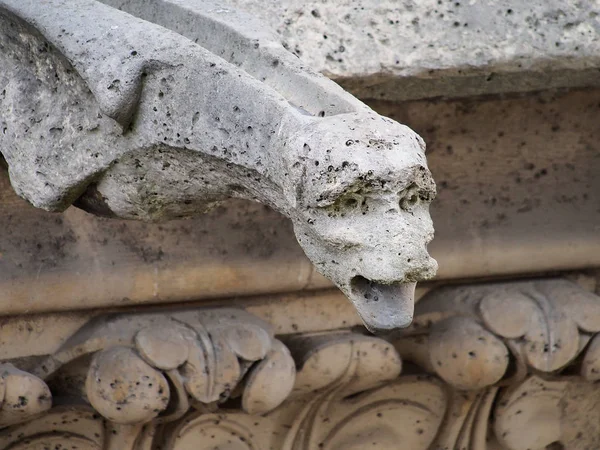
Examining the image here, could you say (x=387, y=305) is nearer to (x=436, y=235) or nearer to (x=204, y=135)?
(x=204, y=135)

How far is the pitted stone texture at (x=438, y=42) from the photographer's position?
1.15m

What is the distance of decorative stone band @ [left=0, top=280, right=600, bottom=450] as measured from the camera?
1.26 m

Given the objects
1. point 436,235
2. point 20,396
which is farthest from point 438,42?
point 20,396

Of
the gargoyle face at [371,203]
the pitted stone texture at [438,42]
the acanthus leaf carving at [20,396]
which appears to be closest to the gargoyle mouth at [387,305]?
the gargoyle face at [371,203]

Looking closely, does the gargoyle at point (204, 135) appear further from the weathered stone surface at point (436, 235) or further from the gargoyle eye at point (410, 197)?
the weathered stone surface at point (436, 235)

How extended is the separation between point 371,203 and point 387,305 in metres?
0.08

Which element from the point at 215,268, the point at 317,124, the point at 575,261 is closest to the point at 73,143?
the point at 317,124

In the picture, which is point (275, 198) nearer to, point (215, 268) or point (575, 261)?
point (215, 268)

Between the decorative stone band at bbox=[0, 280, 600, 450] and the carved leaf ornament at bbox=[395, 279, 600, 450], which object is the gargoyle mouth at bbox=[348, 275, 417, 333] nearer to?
the decorative stone band at bbox=[0, 280, 600, 450]

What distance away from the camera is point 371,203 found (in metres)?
0.81

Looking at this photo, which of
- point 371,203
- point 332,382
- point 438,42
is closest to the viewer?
point 371,203

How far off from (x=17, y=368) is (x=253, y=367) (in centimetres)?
26

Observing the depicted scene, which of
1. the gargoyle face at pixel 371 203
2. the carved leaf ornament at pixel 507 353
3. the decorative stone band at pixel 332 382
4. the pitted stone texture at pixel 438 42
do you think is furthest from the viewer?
the carved leaf ornament at pixel 507 353

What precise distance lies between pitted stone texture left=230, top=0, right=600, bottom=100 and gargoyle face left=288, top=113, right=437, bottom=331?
0.33 meters
